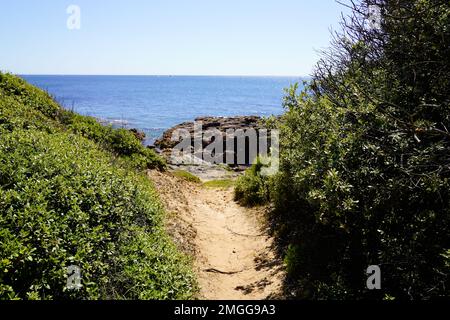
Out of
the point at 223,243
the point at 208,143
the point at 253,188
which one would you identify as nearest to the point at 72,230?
the point at 223,243

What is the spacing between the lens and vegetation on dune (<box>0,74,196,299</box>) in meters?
5.37

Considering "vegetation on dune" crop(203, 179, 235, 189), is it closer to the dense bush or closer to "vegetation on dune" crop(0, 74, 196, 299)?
"vegetation on dune" crop(0, 74, 196, 299)

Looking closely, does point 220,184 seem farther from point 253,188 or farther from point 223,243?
point 223,243

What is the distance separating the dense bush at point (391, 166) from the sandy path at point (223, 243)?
5.14 feet

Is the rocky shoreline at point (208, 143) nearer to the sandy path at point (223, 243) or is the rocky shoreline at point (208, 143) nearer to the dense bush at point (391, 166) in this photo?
the sandy path at point (223, 243)

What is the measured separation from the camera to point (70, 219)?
21.7 ft

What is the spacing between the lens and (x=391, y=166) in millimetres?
6957

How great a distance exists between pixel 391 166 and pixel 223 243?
771 cm

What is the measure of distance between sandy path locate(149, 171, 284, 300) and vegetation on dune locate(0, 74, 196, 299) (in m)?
1.69

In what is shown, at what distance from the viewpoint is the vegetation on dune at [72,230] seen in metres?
5.37

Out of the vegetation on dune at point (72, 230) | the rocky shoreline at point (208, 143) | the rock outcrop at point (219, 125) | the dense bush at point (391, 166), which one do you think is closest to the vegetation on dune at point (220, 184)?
the rocky shoreline at point (208, 143)

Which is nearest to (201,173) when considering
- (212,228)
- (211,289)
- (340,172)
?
(212,228)

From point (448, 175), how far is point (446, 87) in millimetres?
1627


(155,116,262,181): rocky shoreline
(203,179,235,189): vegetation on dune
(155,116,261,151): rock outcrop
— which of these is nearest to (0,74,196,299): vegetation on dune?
(155,116,262,181): rocky shoreline
